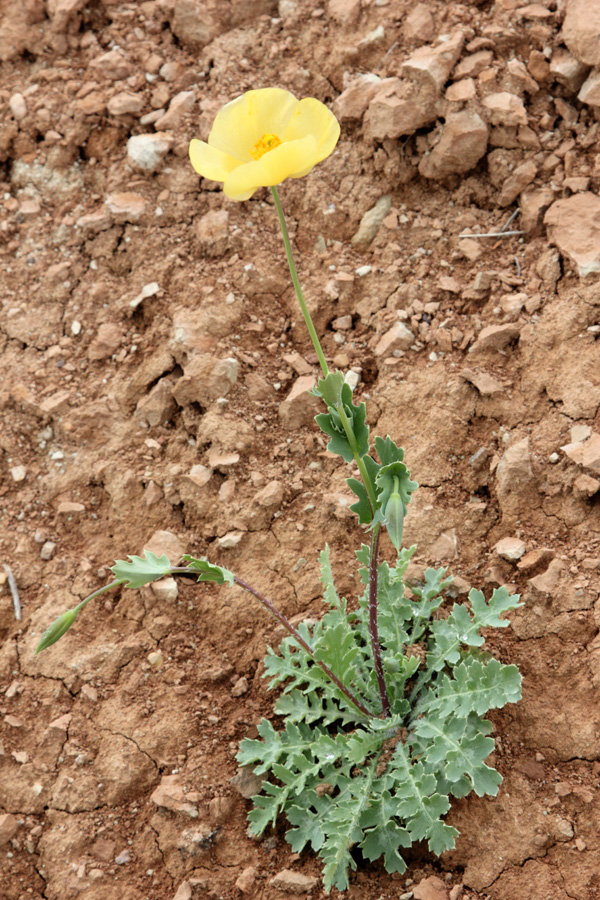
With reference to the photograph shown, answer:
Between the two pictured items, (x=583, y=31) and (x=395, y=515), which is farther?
(x=583, y=31)

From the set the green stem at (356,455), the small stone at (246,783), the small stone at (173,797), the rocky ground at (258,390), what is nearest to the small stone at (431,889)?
the rocky ground at (258,390)

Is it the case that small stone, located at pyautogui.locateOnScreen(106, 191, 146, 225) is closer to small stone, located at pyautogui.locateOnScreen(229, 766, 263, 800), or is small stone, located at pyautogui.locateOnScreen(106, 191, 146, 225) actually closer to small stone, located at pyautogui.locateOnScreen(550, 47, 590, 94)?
small stone, located at pyautogui.locateOnScreen(550, 47, 590, 94)

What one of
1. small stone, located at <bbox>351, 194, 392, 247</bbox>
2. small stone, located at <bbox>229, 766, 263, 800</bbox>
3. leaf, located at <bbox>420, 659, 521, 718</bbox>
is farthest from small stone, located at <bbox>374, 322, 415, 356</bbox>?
small stone, located at <bbox>229, 766, 263, 800</bbox>

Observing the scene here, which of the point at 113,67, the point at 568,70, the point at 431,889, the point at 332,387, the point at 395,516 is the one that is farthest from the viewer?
the point at 113,67

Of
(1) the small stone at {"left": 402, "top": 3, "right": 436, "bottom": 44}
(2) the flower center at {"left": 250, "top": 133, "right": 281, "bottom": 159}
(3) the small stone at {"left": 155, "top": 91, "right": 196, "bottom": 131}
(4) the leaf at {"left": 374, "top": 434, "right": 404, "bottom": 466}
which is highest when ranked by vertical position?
(2) the flower center at {"left": 250, "top": 133, "right": 281, "bottom": 159}

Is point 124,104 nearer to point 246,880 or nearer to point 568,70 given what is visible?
point 568,70

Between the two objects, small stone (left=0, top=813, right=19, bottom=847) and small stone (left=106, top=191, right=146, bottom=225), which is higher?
small stone (left=106, top=191, right=146, bottom=225)

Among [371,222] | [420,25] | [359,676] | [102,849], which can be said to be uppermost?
[420,25]

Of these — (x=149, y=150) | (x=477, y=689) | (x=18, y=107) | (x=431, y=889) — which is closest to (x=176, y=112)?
(x=149, y=150)
